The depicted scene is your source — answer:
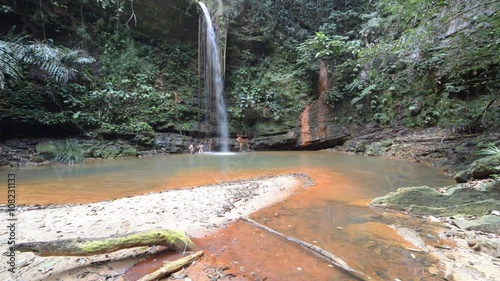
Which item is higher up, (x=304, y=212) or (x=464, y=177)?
(x=464, y=177)

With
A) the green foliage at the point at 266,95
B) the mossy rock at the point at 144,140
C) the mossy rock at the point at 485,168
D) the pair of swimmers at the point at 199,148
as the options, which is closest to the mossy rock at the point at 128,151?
the mossy rock at the point at 144,140

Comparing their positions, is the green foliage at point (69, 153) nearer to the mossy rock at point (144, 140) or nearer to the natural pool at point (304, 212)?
the natural pool at point (304, 212)

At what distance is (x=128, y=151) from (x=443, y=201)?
11036mm

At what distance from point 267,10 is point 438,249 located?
16698 millimetres

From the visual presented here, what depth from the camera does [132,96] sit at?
12344 mm

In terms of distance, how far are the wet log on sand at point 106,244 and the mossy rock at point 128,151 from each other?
9.57 metres

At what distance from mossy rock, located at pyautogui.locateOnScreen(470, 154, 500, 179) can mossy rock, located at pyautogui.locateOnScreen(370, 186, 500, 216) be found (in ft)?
5.48

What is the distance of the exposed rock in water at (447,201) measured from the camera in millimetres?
3420

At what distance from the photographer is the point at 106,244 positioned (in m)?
2.11

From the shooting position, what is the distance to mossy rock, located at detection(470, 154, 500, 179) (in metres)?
4.88

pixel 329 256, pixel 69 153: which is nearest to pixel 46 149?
pixel 69 153

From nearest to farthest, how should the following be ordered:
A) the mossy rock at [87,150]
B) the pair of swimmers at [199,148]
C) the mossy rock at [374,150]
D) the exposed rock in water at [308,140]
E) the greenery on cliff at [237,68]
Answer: the greenery on cliff at [237,68], the mossy rock at [87,150], the mossy rock at [374,150], the pair of swimmers at [199,148], the exposed rock in water at [308,140]

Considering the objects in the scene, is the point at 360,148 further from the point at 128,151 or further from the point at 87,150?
the point at 87,150

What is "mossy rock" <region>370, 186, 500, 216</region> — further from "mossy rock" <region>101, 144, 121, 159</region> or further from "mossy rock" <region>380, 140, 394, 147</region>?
"mossy rock" <region>101, 144, 121, 159</region>
